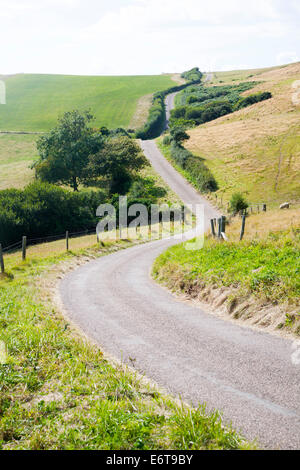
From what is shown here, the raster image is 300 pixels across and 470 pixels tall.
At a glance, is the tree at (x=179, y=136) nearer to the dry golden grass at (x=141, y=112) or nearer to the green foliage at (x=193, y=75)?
the dry golden grass at (x=141, y=112)

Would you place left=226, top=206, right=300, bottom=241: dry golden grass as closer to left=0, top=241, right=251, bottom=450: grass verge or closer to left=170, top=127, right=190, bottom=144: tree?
left=0, top=241, right=251, bottom=450: grass verge

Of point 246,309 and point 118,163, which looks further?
point 118,163

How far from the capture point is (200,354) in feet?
27.6

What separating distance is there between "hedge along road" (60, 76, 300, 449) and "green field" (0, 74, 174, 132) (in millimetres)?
92296

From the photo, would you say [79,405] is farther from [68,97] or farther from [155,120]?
[68,97]

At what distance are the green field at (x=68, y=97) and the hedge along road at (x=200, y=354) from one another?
303 ft

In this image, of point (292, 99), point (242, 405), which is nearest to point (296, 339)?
point (242, 405)

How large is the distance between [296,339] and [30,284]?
40.8 feet

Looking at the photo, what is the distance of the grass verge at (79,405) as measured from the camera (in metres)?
5.17

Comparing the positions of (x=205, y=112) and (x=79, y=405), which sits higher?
(x=205, y=112)

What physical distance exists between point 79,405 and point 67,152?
62.6m

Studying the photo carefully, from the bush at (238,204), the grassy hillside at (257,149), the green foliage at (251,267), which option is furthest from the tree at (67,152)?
the green foliage at (251,267)

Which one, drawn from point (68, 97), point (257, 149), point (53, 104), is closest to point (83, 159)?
point (257, 149)
